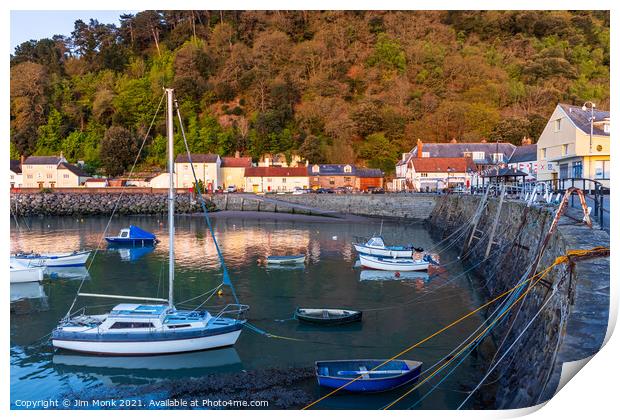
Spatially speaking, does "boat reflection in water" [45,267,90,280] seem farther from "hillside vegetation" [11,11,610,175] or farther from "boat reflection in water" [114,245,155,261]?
"hillside vegetation" [11,11,610,175]

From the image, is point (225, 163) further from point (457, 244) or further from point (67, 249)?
point (457, 244)

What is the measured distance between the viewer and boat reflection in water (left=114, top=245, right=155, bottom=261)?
79.2 ft

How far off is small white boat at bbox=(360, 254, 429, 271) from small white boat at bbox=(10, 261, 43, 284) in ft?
41.4

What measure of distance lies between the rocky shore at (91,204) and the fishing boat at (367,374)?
3835cm

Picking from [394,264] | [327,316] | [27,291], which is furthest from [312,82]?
[327,316]

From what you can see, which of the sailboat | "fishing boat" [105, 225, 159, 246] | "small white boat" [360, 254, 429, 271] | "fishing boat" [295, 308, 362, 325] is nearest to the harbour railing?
"small white boat" [360, 254, 429, 271]

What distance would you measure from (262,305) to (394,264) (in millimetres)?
7174

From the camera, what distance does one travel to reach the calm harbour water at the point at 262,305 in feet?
33.0

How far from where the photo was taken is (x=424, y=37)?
70062mm

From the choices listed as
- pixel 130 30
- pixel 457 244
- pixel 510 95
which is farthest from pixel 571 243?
pixel 130 30

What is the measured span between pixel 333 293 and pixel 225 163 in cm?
4295

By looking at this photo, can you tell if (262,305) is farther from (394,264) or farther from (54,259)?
(54,259)

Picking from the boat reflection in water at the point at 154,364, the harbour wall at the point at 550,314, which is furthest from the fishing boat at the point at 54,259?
the harbour wall at the point at 550,314

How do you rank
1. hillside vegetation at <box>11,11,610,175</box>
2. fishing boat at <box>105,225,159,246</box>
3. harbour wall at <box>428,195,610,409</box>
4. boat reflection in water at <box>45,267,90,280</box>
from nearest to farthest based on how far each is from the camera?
harbour wall at <box>428,195,610,409</box> → boat reflection in water at <box>45,267,90,280</box> → fishing boat at <box>105,225,159,246</box> → hillside vegetation at <box>11,11,610,175</box>
